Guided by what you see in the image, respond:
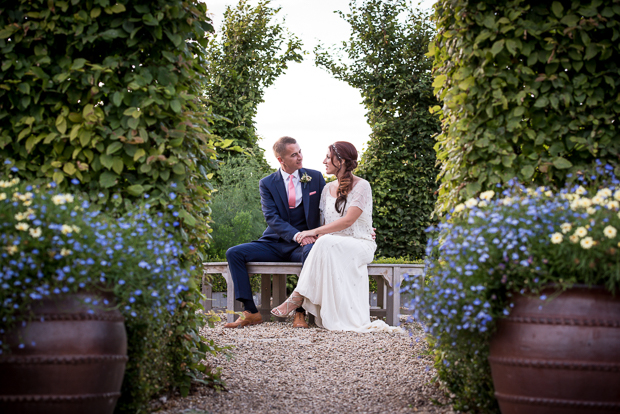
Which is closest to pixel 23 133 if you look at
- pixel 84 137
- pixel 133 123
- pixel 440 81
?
pixel 84 137

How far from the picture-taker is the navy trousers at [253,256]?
5488 millimetres

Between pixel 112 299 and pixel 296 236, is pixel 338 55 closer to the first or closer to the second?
pixel 296 236

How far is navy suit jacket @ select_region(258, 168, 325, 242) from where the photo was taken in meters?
5.66

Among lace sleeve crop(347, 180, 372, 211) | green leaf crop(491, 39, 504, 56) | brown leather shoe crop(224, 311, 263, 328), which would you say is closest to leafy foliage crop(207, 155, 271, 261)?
brown leather shoe crop(224, 311, 263, 328)

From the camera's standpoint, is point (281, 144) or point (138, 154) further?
point (281, 144)

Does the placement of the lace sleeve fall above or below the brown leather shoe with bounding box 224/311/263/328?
above

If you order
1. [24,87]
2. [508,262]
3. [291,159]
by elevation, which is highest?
Answer: [24,87]

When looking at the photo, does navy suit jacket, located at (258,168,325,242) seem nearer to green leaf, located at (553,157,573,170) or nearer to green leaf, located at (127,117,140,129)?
green leaf, located at (127,117,140,129)

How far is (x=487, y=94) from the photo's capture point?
2723 millimetres

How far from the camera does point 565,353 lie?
199 centimetres

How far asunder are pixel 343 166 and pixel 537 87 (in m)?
2.98

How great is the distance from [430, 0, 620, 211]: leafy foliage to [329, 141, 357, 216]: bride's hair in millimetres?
2724

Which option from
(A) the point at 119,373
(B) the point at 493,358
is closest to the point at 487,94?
(B) the point at 493,358

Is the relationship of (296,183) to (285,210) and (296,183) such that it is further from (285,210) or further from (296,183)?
(285,210)
